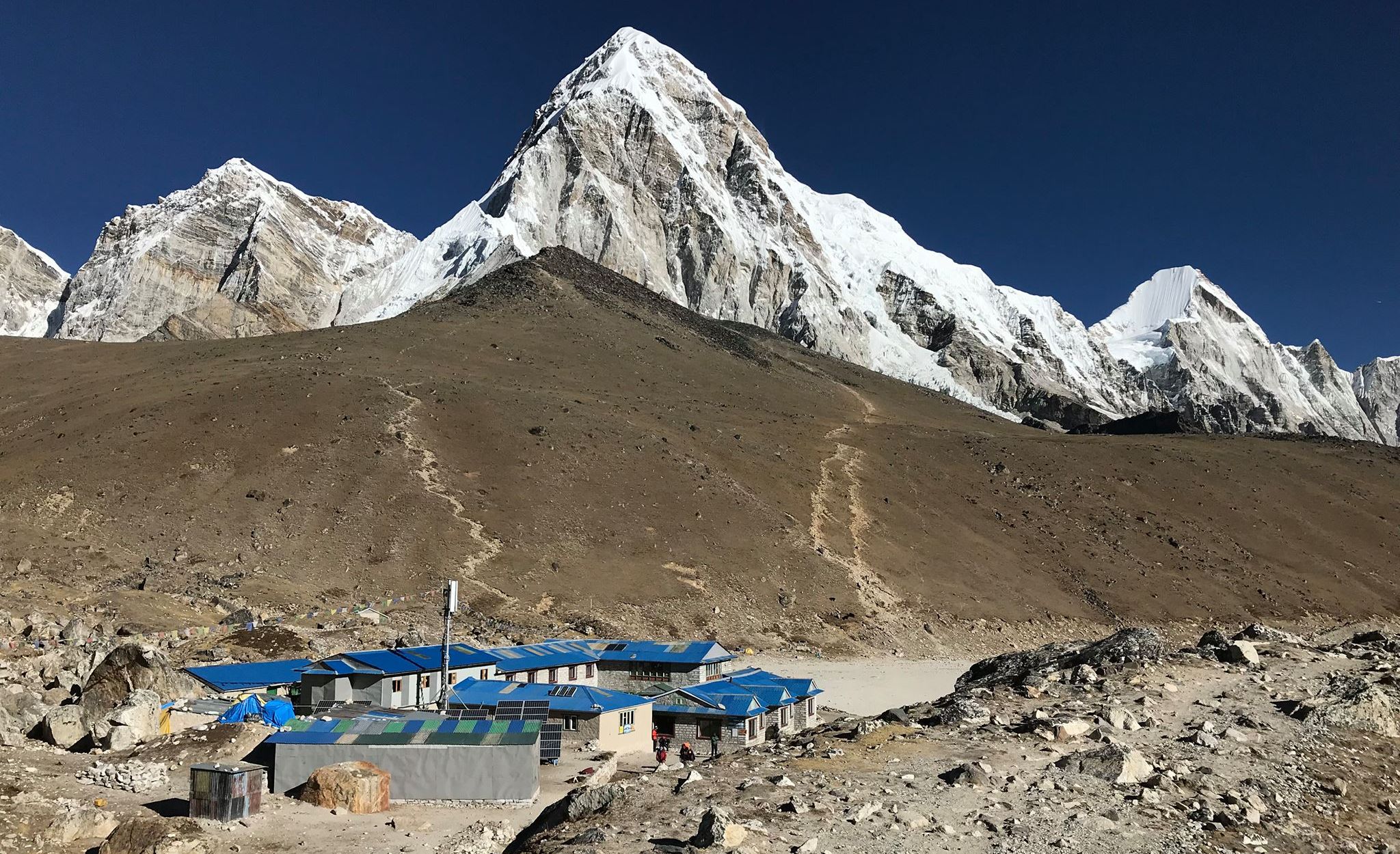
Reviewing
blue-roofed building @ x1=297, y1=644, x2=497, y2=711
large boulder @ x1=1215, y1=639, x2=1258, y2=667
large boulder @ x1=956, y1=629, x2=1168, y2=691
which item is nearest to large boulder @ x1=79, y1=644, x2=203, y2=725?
blue-roofed building @ x1=297, y1=644, x2=497, y2=711

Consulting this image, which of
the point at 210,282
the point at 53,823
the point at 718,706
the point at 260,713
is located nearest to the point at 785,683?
the point at 718,706

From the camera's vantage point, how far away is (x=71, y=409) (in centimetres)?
7256

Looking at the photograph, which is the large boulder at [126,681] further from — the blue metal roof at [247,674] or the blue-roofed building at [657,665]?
the blue-roofed building at [657,665]

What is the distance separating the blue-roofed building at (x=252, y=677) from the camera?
1261 inches

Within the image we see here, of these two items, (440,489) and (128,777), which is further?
(440,489)

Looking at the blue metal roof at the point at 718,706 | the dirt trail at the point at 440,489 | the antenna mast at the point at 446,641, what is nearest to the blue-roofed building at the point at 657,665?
the blue metal roof at the point at 718,706

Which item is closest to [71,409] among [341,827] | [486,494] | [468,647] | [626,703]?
[486,494]

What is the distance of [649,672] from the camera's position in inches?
1578

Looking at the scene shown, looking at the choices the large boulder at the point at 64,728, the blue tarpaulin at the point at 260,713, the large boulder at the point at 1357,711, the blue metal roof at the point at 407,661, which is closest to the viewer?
the large boulder at the point at 1357,711

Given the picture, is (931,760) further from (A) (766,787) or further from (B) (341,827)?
(B) (341,827)

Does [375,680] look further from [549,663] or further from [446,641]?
[549,663]

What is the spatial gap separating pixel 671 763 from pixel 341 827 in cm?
1162

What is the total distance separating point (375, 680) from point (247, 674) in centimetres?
470

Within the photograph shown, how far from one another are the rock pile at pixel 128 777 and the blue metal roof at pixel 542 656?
14597mm
